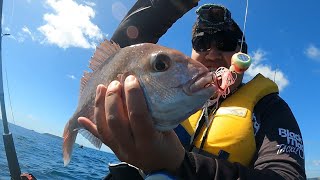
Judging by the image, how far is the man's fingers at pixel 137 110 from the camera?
1.99 m

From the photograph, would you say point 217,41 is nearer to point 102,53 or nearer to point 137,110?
point 102,53

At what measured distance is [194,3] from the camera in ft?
11.6

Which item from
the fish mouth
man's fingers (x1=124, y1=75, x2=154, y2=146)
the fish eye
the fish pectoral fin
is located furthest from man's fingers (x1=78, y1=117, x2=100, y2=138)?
the fish mouth

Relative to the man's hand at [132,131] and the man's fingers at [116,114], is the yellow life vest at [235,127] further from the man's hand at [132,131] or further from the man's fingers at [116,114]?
the man's fingers at [116,114]

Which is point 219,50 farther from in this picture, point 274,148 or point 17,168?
point 17,168

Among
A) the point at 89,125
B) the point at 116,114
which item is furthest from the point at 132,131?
the point at 89,125

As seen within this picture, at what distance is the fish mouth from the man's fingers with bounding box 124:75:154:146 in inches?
10.9

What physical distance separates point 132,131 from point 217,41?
256 cm

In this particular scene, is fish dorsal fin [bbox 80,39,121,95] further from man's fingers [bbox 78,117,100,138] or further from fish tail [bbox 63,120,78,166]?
fish tail [bbox 63,120,78,166]

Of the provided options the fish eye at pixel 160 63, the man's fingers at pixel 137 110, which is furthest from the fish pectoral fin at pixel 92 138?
the fish eye at pixel 160 63

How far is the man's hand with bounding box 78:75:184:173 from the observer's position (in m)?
2.02

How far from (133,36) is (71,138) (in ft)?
4.74

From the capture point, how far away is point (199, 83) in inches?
76.4

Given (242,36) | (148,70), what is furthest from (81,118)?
(242,36)
